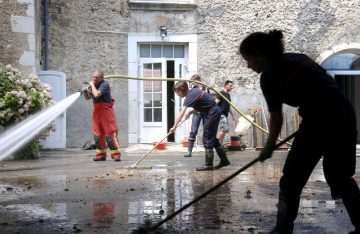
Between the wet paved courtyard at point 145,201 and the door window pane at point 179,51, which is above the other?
the door window pane at point 179,51

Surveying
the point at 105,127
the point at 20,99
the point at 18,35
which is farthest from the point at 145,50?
the point at 20,99

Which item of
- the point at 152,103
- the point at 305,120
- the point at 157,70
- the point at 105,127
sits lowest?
the point at 105,127

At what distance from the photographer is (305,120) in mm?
4059

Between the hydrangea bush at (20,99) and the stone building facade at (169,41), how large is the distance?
152 inches

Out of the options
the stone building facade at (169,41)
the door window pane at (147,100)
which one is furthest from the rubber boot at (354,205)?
the door window pane at (147,100)

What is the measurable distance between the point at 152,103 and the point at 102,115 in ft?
17.5

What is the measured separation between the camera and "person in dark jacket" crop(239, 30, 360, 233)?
3930 millimetres

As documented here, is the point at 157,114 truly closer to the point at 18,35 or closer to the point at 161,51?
the point at 161,51

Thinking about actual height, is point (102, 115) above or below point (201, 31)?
below

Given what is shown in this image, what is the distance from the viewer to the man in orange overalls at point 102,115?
34.1ft

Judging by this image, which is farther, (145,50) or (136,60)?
(145,50)

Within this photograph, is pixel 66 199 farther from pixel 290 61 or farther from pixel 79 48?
pixel 79 48

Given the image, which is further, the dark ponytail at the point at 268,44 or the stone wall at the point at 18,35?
the stone wall at the point at 18,35

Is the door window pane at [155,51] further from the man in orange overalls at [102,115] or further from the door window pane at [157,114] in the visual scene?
the man in orange overalls at [102,115]
